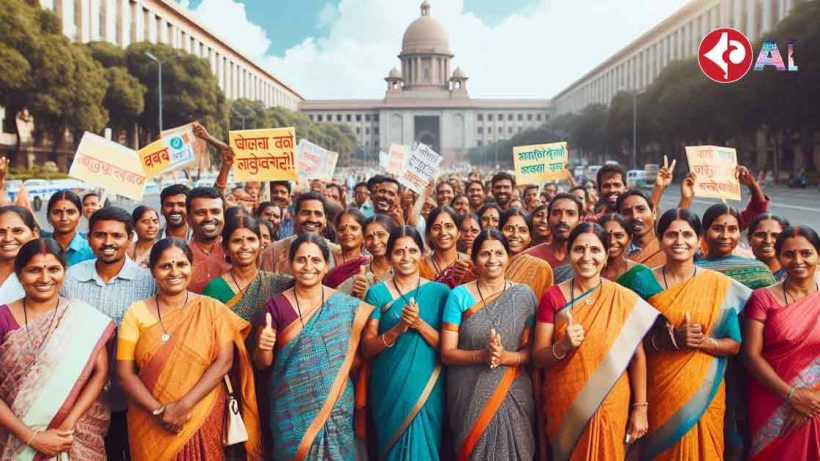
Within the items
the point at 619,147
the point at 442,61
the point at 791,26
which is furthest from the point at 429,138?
the point at 791,26

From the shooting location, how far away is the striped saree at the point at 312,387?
137 inches

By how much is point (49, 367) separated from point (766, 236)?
3.60m

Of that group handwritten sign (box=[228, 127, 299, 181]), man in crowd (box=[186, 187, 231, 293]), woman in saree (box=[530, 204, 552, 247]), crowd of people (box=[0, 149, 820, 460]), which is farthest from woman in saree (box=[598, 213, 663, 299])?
handwritten sign (box=[228, 127, 299, 181])

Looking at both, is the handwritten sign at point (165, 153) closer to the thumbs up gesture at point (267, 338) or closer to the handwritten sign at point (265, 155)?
the handwritten sign at point (265, 155)

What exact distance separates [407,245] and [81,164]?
11.1 ft

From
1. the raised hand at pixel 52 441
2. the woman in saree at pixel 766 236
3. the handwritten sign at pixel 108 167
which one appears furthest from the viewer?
the handwritten sign at pixel 108 167

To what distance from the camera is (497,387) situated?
3504mm

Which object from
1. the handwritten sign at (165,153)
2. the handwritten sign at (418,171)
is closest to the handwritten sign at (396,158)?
the handwritten sign at (418,171)

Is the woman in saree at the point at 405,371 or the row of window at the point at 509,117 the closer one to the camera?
the woman in saree at the point at 405,371

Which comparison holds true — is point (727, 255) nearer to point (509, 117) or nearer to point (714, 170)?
point (714, 170)

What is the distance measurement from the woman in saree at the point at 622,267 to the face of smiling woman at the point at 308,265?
1.37 m

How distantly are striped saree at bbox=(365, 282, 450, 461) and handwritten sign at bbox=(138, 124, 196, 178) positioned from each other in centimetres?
398

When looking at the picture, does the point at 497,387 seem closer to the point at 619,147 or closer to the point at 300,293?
the point at 300,293

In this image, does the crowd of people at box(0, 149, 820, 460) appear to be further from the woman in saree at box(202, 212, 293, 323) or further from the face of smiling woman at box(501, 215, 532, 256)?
the face of smiling woman at box(501, 215, 532, 256)
